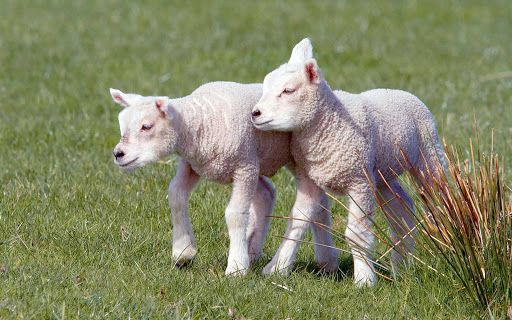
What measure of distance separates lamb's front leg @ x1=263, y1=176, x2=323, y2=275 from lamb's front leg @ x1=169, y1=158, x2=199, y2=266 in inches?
18.0

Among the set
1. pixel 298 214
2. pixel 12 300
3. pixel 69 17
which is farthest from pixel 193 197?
pixel 69 17

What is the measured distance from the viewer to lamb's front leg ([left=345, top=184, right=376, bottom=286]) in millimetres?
4328

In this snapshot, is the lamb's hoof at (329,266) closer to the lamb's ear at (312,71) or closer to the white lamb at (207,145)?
the white lamb at (207,145)

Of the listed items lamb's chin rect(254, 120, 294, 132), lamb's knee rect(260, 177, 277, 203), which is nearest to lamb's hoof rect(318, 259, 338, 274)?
lamb's knee rect(260, 177, 277, 203)

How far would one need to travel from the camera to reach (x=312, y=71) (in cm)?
407

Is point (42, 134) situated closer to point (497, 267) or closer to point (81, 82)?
point (81, 82)

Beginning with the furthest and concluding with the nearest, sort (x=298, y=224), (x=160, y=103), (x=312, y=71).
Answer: (x=298, y=224), (x=312, y=71), (x=160, y=103)

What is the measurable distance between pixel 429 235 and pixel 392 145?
0.71 metres

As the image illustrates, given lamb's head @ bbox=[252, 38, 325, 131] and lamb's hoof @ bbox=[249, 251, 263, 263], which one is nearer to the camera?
lamb's head @ bbox=[252, 38, 325, 131]

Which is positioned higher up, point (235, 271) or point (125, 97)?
point (125, 97)

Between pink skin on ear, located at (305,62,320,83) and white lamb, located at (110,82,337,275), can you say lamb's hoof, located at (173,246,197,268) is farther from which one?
pink skin on ear, located at (305,62,320,83)

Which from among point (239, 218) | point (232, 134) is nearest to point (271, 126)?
point (232, 134)

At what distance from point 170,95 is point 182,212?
4.61m

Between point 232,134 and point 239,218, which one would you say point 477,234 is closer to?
point 239,218
